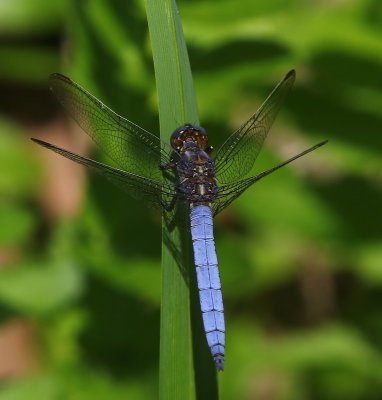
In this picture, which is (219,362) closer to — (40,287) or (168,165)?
(168,165)

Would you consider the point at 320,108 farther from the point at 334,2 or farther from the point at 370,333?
the point at 334,2

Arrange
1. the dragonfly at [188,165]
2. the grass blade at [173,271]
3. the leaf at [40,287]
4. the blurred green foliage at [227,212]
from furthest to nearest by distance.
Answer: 1. the leaf at [40,287]
2. the blurred green foliage at [227,212]
3. the dragonfly at [188,165]
4. the grass blade at [173,271]

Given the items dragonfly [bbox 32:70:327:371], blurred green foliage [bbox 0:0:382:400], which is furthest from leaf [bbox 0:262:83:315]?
dragonfly [bbox 32:70:327:371]

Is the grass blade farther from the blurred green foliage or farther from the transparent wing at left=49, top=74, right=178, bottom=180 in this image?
the blurred green foliage

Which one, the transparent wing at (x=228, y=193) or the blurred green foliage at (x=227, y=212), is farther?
the blurred green foliage at (x=227, y=212)

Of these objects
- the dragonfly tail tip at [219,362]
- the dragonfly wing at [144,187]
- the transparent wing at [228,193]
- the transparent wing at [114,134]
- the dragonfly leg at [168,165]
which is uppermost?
the transparent wing at [114,134]

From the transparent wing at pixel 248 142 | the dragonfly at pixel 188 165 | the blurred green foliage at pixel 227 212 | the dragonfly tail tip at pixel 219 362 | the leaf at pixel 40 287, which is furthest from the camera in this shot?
the leaf at pixel 40 287

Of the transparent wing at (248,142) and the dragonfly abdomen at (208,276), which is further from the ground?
the transparent wing at (248,142)

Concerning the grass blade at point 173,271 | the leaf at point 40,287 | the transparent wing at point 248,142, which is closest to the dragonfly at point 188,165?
the transparent wing at point 248,142

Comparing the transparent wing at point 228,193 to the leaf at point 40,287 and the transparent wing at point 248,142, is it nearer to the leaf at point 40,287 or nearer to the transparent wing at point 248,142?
the transparent wing at point 248,142
